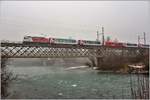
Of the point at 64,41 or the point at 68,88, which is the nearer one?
the point at 68,88

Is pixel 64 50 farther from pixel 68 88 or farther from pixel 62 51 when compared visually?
pixel 68 88

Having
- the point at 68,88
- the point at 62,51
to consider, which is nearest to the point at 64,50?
the point at 62,51

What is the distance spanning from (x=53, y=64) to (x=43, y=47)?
8.72 metres

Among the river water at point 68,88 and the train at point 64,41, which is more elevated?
the train at point 64,41

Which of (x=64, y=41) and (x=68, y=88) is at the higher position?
(x=64, y=41)

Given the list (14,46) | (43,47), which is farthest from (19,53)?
(43,47)

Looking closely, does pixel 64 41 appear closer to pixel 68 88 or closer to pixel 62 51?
pixel 62 51

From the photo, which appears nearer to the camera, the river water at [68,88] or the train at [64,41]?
the river water at [68,88]

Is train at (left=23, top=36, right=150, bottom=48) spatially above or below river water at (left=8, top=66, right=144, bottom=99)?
above

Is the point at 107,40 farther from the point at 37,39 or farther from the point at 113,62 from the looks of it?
the point at 37,39

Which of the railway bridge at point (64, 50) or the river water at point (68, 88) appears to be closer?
the river water at point (68, 88)

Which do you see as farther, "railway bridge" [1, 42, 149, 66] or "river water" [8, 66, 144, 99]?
"railway bridge" [1, 42, 149, 66]

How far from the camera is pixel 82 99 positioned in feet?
13.0

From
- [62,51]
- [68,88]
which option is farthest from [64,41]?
[68,88]
